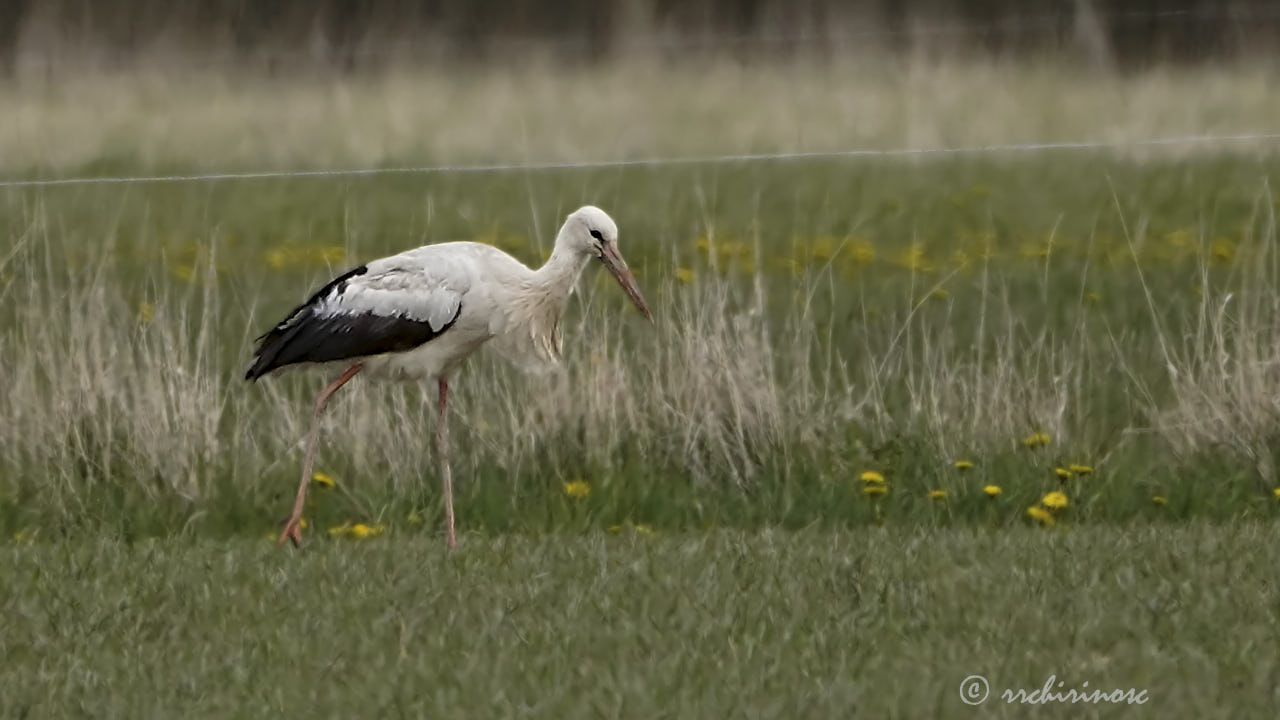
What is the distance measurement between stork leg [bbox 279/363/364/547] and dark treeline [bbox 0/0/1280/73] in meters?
12.3

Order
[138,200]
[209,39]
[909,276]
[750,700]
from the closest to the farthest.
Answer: [750,700] < [909,276] < [138,200] < [209,39]

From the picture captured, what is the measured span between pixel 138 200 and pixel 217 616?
41.2ft

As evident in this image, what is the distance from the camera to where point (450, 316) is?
793 centimetres

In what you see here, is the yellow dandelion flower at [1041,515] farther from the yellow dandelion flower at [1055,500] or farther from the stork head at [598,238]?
the stork head at [598,238]

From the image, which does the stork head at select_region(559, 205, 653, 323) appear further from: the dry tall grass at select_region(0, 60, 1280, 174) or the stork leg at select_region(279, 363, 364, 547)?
the dry tall grass at select_region(0, 60, 1280, 174)

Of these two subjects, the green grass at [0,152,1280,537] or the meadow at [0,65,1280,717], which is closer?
the meadow at [0,65,1280,717]

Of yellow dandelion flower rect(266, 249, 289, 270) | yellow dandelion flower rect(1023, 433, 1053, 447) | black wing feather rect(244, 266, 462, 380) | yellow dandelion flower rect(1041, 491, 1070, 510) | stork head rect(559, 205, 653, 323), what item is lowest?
yellow dandelion flower rect(266, 249, 289, 270)

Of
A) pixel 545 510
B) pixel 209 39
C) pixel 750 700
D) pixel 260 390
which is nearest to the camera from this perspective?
pixel 750 700

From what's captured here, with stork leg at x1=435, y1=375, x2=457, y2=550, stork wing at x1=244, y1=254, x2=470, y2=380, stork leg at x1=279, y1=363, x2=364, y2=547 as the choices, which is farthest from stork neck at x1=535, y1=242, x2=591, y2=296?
stork leg at x1=279, y1=363, x2=364, y2=547

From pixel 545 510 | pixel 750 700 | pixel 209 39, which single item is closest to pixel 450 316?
pixel 545 510

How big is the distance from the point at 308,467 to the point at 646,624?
202cm

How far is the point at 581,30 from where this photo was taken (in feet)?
71.9

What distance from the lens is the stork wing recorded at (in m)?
7.92

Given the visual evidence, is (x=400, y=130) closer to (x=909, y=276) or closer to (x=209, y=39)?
(x=209, y=39)
